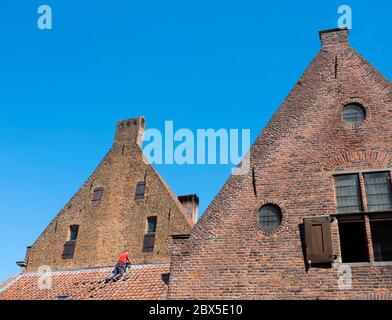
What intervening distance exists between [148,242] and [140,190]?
2.74m

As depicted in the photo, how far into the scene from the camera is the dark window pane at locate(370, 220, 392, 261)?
9.88 m

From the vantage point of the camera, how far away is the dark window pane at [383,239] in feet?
32.4

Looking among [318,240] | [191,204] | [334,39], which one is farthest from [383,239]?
[191,204]

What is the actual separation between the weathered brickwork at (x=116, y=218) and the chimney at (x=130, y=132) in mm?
61

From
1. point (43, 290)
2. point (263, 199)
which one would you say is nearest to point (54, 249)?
point (43, 290)

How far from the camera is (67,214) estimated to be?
68.6 feet

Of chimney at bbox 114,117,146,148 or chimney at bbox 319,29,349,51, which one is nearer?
chimney at bbox 319,29,349,51

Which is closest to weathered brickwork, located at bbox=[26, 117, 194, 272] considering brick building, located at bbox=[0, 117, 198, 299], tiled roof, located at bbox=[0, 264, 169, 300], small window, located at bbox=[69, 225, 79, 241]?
brick building, located at bbox=[0, 117, 198, 299]

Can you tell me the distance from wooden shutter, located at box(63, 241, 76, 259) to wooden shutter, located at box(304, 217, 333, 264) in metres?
13.6

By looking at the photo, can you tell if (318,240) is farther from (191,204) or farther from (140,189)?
(191,204)

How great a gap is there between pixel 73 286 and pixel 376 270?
9.36m

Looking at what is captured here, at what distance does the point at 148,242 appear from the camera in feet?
62.1

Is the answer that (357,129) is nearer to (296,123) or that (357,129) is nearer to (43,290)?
(296,123)

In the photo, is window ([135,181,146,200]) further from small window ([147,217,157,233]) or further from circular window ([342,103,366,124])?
circular window ([342,103,366,124])
